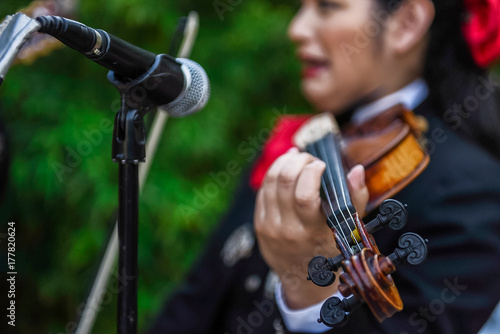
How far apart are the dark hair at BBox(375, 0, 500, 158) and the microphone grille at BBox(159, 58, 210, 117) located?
37 centimetres

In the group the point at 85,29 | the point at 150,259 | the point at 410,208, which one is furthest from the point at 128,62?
the point at 150,259

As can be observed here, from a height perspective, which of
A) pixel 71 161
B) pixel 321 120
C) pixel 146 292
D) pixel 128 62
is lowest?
pixel 146 292

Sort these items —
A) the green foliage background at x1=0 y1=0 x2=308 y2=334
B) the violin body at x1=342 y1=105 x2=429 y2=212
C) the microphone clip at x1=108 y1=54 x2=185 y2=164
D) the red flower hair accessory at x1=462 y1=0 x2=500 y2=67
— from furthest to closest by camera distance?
1. the green foliage background at x1=0 y1=0 x2=308 y2=334
2. the red flower hair accessory at x1=462 y1=0 x2=500 y2=67
3. the violin body at x1=342 y1=105 x2=429 y2=212
4. the microphone clip at x1=108 y1=54 x2=185 y2=164

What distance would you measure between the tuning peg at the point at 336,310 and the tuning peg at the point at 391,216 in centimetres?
6

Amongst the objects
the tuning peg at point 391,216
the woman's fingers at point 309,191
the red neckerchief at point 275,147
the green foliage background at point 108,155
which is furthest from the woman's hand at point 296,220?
the green foliage background at point 108,155

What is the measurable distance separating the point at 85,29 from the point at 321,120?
0.59 meters

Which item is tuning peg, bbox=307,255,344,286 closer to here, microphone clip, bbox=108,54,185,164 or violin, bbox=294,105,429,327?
violin, bbox=294,105,429,327

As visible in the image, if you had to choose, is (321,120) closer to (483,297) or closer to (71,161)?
(483,297)

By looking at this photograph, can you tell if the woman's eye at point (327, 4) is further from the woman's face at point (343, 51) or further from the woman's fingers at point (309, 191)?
the woman's fingers at point (309, 191)

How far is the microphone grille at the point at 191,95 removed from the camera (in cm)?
59

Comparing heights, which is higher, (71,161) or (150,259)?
(71,161)

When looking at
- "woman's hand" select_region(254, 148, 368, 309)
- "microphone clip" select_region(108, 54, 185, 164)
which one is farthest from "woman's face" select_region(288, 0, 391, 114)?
"microphone clip" select_region(108, 54, 185, 164)

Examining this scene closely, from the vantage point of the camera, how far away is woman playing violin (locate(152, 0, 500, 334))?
631 mm

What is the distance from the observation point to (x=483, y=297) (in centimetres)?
65
